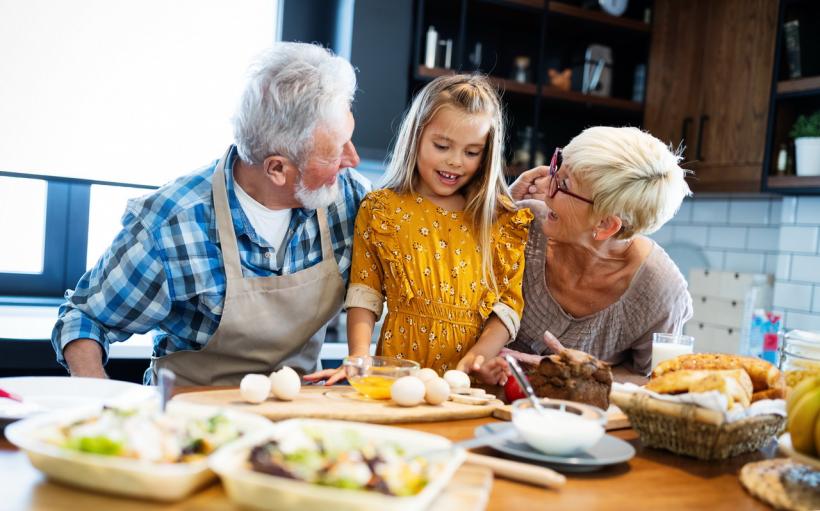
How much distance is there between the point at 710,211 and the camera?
4.25 metres

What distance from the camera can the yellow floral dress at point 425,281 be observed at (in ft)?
6.68

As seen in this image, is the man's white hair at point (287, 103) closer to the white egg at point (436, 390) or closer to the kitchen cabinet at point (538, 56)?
the white egg at point (436, 390)

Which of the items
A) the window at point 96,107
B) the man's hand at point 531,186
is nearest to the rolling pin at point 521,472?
the man's hand at point 531,186

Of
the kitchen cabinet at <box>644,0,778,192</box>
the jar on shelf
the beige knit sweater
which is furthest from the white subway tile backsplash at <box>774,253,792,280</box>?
the jar on shelf

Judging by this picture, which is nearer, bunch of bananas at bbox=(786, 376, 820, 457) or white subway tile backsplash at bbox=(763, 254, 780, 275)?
bunch of bananas at bbox=(786, 376, 820, 457)

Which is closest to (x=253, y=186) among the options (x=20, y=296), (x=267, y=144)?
(x=267, y=144)

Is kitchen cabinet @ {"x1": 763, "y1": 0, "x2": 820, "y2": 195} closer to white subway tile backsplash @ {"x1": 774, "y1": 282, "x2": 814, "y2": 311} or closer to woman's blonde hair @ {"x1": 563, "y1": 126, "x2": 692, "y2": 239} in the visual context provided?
white subway tile backsplash @ {"x1": 774, "y1": 282, "x2": 814, "y2": 311}

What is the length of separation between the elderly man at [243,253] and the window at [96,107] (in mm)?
1330

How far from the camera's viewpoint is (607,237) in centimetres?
212

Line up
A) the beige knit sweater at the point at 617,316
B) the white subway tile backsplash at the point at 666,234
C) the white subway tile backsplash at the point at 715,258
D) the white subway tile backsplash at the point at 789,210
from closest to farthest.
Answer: the beige knit sweater at the point at 617,316
the white subway tile backsplash at the point at 789,210
the white subway tile backsplash at the point at 715,258
the white subway tile backsplash at the point at 666,234

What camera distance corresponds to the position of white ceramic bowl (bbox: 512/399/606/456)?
43.2 inches

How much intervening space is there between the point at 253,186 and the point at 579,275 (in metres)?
0.97

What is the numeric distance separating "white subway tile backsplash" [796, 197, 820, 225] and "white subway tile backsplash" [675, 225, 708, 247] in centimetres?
69

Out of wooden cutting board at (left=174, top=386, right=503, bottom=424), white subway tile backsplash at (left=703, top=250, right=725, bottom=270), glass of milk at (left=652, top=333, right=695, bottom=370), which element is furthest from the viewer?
white subway tile backsplash at (left=703, top=250, right=725, bottom=270)
